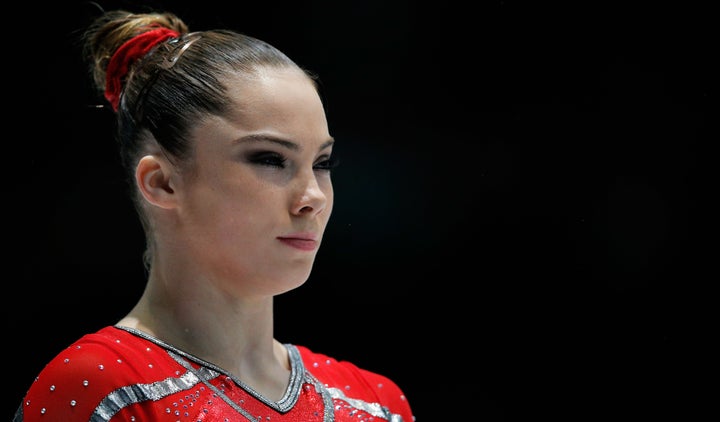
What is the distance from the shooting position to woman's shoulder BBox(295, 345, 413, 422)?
2107 mm

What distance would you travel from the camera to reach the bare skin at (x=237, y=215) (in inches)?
71.1

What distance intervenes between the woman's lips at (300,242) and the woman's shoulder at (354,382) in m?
0.37

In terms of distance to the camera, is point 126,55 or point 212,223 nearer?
point 212,223

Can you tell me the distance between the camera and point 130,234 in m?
2.43

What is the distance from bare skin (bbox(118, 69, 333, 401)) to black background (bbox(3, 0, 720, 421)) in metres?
0.56

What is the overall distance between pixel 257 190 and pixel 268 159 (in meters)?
0.07

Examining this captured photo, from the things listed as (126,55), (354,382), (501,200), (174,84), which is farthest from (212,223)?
(501,200)

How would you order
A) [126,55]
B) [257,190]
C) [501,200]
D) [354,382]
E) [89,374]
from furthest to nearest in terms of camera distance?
1. [501,200]
2. [354,382]
3. [126,55]
4. [257,190]
5. [89,374]

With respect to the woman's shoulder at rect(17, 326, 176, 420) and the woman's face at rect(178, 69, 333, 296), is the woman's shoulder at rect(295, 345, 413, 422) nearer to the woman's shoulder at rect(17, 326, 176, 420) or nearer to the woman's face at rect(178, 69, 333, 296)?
the woman's face at rect(178, 69, 333, 296)

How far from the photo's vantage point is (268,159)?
1.83 meters

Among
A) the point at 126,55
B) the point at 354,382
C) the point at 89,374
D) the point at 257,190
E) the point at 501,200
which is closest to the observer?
the point at 89,374

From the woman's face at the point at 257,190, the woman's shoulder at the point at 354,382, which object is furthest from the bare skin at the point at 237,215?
the woman's shoulder at the point at 354,382

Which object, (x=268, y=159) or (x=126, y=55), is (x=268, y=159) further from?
(x=126, y=55)

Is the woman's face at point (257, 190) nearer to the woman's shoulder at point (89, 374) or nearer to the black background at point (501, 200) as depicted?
the woman's shoulder at point (89, 374)
